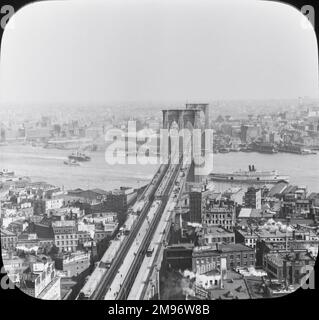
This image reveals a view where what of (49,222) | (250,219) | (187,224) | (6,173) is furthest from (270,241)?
(6,173)

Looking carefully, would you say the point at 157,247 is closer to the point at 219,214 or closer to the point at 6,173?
the point at 219,214

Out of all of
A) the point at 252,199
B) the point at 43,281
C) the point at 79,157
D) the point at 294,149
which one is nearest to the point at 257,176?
the point at 252,199

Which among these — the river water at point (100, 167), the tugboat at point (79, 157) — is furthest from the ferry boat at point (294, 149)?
the tugboat at point (79, 157)

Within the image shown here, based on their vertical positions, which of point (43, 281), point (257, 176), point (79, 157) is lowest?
point (43, 281)

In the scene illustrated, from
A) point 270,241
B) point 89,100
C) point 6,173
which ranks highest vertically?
point 89,100

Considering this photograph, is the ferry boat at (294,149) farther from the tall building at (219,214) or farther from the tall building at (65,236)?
the tall building at (65,236)
